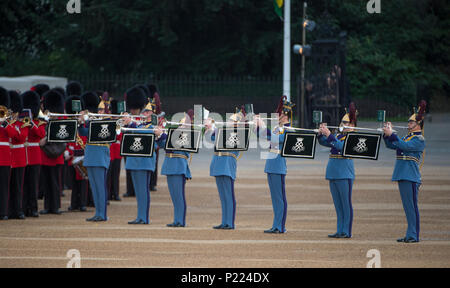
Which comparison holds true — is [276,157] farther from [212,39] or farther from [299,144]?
[212,39]

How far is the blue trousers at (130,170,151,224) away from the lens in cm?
1097

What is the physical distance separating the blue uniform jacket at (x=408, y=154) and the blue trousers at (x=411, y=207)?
85 millimetres

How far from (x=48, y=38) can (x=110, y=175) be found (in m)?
20.4

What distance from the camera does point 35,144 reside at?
38.0ft

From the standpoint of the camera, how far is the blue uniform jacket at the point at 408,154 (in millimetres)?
9547

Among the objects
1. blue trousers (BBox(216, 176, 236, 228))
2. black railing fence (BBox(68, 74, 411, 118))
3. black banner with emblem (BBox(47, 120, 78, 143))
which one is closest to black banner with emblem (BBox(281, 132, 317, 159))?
blue trousers (BBox(216, 176, 236, 228))

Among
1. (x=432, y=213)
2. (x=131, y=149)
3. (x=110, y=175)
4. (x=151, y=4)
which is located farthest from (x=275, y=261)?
(x=151, y=4)

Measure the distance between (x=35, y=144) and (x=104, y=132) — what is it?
122 cm

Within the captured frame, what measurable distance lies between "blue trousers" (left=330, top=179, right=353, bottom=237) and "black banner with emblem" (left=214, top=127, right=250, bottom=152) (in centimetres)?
123

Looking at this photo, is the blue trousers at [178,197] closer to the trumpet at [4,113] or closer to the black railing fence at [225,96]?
the trumpet at [4,113]

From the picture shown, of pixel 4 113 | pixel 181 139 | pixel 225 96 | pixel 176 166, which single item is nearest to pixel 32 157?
pixel 4 113

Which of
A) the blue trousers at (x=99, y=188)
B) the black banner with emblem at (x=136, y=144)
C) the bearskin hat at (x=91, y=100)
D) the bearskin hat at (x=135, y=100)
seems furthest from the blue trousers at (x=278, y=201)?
the bearskin hat at (x=91, y=100)

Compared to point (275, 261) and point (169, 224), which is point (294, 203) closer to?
point (169, 224)

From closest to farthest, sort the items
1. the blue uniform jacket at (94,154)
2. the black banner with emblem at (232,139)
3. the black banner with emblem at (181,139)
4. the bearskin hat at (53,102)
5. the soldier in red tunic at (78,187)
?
1. the black banner with emblem at (232,139)
2. the black banner with emblem at (181,139)
3. the blue uniform jacket at (94,154)
4. the soldier in red tunic at (78,187)
5. the bearskin hat at (53,102)
